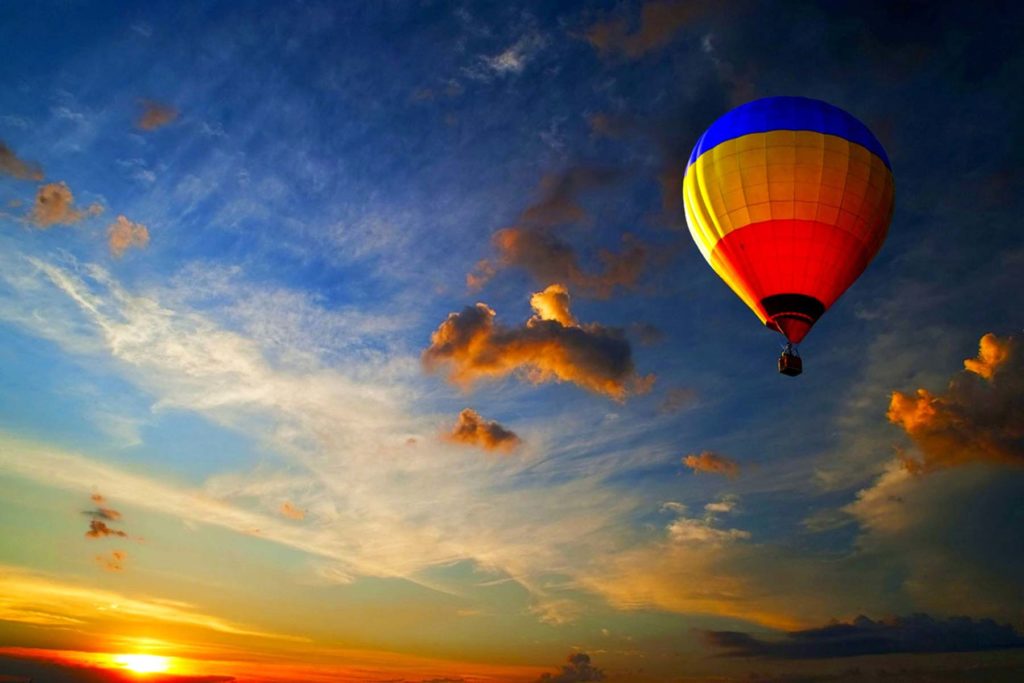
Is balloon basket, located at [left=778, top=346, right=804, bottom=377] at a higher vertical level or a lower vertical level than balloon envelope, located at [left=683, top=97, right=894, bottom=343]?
lower

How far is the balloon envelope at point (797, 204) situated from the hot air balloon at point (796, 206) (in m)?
0.06

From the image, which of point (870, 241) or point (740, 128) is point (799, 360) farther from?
point (740, 128)

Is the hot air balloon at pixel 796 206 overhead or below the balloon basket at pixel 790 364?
overhead

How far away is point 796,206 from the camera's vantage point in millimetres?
40281

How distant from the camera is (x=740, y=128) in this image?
42.7m

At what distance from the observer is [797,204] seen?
40250 millimetres

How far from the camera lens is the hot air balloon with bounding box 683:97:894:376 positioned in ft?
132

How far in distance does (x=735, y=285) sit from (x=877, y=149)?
40.9 ft

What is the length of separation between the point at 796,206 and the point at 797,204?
5.2 inches

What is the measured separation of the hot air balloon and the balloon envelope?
0.06 metres

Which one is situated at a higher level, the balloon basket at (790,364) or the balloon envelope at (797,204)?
the balloon envelope at (797,204)

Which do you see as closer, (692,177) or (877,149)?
(877,149)

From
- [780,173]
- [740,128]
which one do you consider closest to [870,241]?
[780,173]

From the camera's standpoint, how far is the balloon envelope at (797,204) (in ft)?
132
